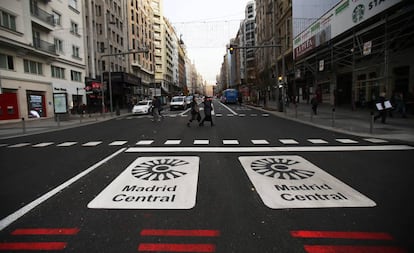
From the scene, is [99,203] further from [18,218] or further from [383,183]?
[383,183]

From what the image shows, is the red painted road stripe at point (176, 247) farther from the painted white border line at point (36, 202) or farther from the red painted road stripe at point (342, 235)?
the painted white border line at point (36, 202)

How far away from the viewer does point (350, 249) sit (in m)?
2.79

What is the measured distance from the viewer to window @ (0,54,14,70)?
22125 millimetres

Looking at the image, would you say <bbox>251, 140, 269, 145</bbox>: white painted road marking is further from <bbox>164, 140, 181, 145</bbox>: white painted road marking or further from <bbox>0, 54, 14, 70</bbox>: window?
<bbox>0, 54, 14, 70</bbox>: window

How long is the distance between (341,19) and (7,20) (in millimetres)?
27662

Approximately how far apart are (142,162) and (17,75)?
77.9 ft

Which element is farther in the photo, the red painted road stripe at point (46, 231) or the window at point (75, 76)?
the window at point (75, 76)

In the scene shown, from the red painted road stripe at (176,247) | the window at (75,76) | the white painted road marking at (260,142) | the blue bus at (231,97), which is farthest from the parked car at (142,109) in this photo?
the red painted road stripe at (176,247)

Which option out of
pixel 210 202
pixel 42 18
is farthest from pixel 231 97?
pixel 210 202

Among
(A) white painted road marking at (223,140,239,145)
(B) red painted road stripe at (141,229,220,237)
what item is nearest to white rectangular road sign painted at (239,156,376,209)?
(B) red painted road stripe at (141,229,220,237)

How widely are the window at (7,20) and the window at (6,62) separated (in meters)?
2.51

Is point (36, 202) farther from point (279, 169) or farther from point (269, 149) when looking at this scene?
point (269, 149)

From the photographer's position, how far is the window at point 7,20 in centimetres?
2200

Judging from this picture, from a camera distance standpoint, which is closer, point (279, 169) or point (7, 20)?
point (279, 169)
